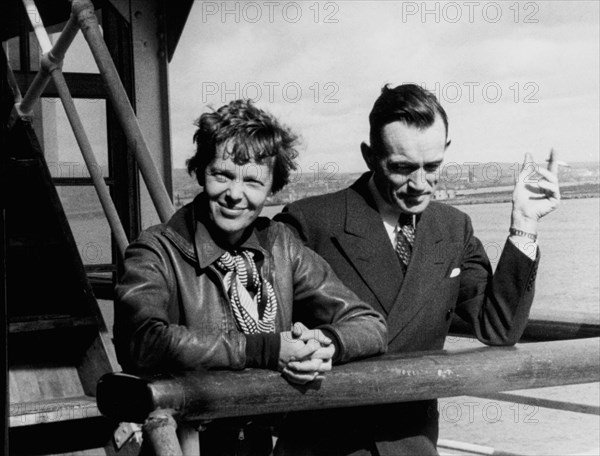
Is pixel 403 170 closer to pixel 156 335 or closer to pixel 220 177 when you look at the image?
pixel 220 177

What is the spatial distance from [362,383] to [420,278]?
1.85ft

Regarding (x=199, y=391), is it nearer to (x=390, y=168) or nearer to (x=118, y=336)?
(x=118, y=336)

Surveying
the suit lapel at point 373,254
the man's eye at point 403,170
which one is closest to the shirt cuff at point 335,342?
the suit lapel at point 373,254

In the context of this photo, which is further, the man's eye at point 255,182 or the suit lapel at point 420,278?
the suit lapel at point 420,278

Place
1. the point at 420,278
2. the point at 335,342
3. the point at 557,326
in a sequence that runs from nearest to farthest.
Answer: the point at 335,342 < the point at 420,278 < the point at 557,326

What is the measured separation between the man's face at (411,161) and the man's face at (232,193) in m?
0.32

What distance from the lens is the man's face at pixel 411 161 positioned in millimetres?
2291

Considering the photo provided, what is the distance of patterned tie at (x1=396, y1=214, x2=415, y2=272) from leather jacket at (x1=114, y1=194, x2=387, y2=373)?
9.2 inches

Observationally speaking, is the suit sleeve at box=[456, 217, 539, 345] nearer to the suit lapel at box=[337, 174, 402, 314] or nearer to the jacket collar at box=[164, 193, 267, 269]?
the suit lapel at box=[337, 174, 402, 314]

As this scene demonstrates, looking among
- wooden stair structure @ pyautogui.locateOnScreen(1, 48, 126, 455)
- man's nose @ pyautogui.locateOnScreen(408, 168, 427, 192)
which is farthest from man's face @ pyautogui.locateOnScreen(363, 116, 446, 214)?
wooden stair structure @ pyautogui.locateOnScreen(1, 48, 126, 455)

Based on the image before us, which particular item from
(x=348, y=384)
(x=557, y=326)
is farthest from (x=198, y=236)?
(x=557, y=326)

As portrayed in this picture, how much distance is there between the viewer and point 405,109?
233cm

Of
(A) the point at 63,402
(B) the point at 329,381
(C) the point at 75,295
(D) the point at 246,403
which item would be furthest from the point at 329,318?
(C) the point at 75,295

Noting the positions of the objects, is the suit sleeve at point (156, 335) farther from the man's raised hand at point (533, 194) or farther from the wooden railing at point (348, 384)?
the man's raised hand at point (533, 194)
